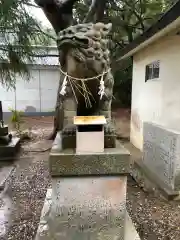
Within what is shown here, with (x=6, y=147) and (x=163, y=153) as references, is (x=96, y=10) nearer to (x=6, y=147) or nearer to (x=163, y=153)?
(x=6, y=147)

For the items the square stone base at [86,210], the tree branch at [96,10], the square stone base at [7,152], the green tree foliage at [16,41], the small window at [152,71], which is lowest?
the square stone base at [7,152]

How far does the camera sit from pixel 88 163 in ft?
5.39

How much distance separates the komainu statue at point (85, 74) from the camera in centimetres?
161

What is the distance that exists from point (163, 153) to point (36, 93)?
9.20m

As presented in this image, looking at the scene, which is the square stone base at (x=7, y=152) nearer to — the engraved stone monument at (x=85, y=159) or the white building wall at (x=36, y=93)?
the engraved stone monument at (x=85, y=159)

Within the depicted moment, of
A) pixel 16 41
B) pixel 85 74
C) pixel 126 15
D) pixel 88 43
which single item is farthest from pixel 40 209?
pixel 126 15

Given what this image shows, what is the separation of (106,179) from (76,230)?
449mm


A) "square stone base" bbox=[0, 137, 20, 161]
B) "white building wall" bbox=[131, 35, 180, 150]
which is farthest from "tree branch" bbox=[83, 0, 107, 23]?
"square stone base" bbox=[0, 137, 20, 161]

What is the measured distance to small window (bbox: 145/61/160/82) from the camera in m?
4.92

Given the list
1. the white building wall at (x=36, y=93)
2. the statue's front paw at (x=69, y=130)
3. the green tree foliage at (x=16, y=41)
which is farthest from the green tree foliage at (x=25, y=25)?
the white building wall at (x=36, y=93)

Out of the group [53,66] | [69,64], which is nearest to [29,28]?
[69,64]

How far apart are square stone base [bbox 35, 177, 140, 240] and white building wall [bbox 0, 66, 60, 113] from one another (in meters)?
10.3

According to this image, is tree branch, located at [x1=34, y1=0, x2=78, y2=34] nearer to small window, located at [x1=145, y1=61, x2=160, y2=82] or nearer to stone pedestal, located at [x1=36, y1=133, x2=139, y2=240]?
small window, located at [x1=145, y1=61, x2=160, y2=82]

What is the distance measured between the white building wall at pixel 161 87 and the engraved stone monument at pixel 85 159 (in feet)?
8.29
